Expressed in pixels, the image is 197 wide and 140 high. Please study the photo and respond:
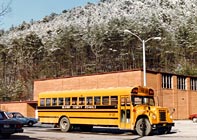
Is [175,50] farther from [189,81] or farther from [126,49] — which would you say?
[189,81]

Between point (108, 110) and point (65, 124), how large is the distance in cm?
418

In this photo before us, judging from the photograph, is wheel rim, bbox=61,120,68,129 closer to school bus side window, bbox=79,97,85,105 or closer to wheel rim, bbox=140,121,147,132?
school bus side window, bbox=79,97,85,105

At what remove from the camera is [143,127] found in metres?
24.9

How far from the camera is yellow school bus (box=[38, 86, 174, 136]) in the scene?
982 inches

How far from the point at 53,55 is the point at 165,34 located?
2779 cm

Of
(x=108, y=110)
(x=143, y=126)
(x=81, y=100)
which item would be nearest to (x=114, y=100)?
(x=108, y=110)

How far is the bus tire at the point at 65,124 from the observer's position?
1122 inches

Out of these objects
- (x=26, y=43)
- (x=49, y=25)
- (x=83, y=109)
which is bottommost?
(x=83, y=109)

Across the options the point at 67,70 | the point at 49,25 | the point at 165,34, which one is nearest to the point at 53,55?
the point at 67,70

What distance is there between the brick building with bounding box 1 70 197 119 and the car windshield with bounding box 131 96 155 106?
25069 millimetres

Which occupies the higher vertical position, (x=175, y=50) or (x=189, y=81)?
(x=175, y=50)

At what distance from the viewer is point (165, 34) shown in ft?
335

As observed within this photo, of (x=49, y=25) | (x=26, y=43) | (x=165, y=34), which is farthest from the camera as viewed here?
(x=49, y=25)

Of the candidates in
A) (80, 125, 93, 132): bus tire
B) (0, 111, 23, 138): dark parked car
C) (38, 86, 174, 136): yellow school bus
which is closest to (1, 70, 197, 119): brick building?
(80, 125, 93, 132): bus tire
